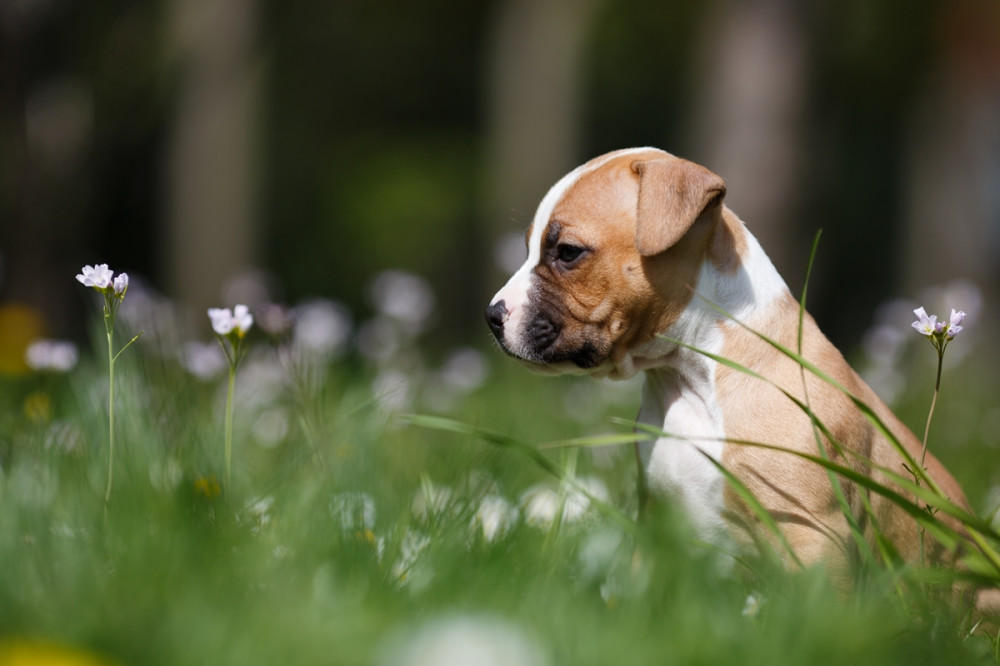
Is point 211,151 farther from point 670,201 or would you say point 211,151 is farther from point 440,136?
point 440,136

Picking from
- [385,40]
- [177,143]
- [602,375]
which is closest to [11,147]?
[177,143]

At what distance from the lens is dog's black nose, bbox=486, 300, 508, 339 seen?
296 centimetres

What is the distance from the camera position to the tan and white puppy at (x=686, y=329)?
8.97 feet

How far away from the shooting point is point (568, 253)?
296 cm

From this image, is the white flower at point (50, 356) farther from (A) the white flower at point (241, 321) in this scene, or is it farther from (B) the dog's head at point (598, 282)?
(B) the dog's head at point (598, 282)

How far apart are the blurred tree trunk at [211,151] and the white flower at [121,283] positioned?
312 inches

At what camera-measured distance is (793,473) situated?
267 cm

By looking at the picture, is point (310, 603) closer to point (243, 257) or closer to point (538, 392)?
point (538, 392)

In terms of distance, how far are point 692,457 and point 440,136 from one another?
21.6 m

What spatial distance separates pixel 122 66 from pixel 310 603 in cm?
894

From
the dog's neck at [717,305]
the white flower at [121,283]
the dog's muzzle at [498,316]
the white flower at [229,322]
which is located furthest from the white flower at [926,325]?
the white flower at [121,283]

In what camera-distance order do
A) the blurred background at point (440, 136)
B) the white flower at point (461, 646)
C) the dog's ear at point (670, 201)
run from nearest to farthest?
1. the white flower at point (461, 646)
2. the dog's ear at point (670, 201)
3. the blurred background at point (440, 136)

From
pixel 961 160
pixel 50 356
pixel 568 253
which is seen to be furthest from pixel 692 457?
pixel 961 160

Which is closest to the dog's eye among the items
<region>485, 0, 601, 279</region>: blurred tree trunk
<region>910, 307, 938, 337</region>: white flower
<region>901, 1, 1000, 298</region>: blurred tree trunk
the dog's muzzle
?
the dog's muzzle
